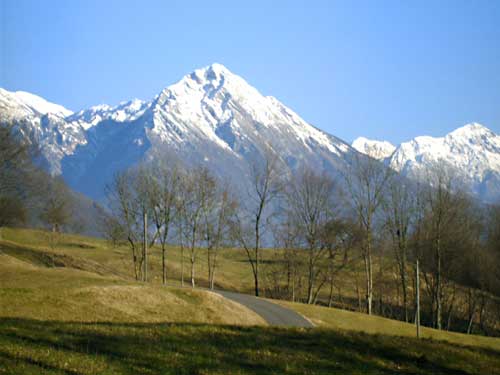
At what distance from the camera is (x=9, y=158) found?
49.1 meters

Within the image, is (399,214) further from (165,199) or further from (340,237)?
(165,199)

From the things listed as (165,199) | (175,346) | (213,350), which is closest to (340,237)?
(165,199)

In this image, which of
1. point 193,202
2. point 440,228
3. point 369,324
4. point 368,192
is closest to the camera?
point 369,324

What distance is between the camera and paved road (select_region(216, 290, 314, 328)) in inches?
1586

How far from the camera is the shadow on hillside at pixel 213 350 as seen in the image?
1559 centimetres

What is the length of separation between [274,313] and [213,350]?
86.6ft

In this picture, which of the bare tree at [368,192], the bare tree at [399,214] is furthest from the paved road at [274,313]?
the bare tree at [399,214]

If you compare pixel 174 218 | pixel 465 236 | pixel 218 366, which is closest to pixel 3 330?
pixel 218 366

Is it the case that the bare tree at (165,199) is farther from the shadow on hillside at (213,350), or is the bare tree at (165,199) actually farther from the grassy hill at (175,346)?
the shadow on hillside at (213,350)

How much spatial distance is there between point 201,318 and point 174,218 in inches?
1315

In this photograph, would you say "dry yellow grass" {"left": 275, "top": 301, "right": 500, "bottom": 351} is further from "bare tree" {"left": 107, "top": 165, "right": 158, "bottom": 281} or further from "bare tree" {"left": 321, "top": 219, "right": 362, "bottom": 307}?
"bare tree" {"left": 107, "top": 165, "right": 158, "bottom": 281}

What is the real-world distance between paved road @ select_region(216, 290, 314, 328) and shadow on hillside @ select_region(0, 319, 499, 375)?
676 inches

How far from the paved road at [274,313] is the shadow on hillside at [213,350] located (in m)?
17.2

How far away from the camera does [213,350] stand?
1812 cm
